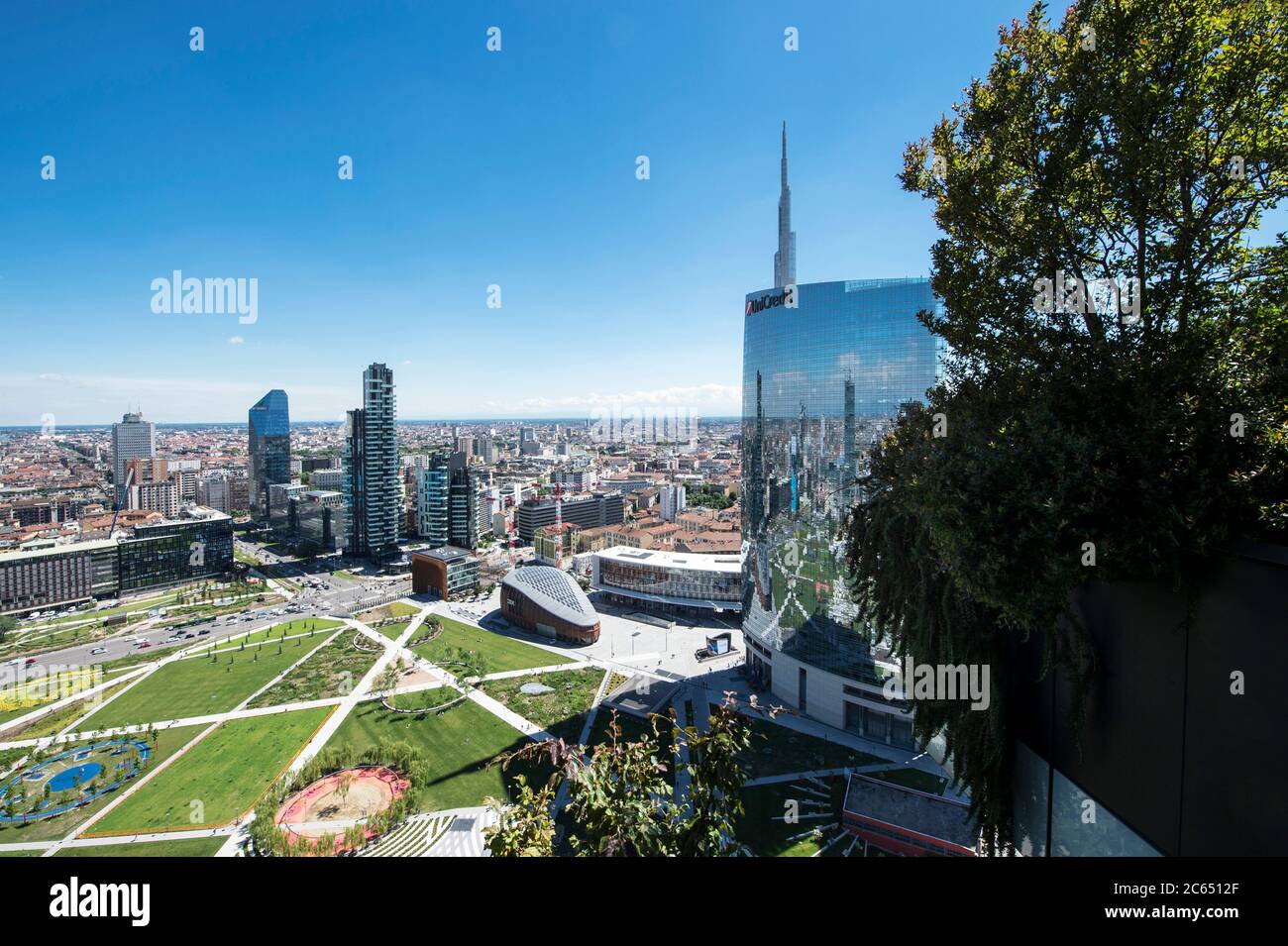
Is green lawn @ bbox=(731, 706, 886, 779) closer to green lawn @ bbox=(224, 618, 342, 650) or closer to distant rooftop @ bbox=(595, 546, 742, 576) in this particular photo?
distant rooftop @ bbox=(595, 546, 742, 576)

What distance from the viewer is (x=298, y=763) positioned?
1725 centimetres

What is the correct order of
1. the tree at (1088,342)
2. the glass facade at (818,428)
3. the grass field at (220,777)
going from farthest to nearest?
the glass facade at (818,428), the grass field at (220,777), the tree at (1088,342)

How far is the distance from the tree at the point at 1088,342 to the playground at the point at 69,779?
22.2 metres

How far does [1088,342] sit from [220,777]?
22.1m

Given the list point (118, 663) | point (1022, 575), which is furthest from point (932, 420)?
point (118, 663)

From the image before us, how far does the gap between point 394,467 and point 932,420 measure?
51.1 meters

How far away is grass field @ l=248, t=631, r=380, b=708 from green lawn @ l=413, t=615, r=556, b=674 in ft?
8.74

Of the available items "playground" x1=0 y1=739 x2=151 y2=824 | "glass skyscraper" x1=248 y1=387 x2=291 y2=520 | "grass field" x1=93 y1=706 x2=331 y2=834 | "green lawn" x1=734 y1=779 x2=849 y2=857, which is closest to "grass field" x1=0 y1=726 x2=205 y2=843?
"playground" x1=0 y1=739 x2=151 y2=824

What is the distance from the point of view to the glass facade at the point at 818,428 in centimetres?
2055

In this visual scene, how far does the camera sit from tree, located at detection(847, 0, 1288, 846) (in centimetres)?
290

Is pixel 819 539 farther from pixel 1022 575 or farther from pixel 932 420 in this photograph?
pixel 1022 575

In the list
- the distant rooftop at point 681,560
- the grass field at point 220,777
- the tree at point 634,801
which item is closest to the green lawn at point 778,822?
the tree at point 634,801

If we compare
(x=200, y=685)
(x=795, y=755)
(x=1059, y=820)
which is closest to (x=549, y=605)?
(x=200, y=685)

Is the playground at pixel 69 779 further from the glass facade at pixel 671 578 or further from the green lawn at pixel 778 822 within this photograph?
the glass facade at pixel 671 578
